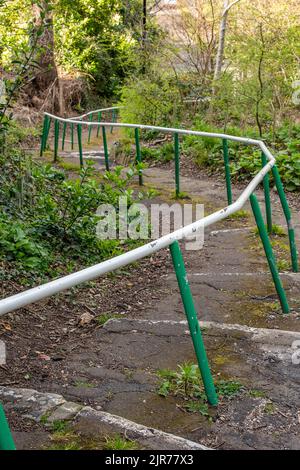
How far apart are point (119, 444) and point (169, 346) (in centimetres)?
124

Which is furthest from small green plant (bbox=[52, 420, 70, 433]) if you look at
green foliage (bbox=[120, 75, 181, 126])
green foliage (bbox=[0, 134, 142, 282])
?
green foliage (bbox=[120, 75, 181, 126])

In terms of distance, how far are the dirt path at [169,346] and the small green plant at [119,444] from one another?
30cm

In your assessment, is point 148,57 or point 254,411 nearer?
point 254,411

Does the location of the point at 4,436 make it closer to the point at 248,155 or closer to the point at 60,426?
the point at 60,426

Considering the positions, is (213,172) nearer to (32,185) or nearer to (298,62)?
(298,62)

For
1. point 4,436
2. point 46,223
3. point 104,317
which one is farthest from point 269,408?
point 46,223

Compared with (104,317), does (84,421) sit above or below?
above

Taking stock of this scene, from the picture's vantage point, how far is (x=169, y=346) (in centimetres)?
335

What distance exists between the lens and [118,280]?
4902mm

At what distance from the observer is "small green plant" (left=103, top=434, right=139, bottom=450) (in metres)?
2.12

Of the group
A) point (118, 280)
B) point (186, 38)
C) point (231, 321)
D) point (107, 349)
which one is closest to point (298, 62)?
point (186, 38)

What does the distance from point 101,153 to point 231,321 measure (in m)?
8.22

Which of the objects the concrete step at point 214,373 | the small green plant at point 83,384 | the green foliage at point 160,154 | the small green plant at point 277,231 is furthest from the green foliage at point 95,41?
the small green plant at point 83,384

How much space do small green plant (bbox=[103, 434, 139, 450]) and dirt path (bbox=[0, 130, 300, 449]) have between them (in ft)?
0.97
